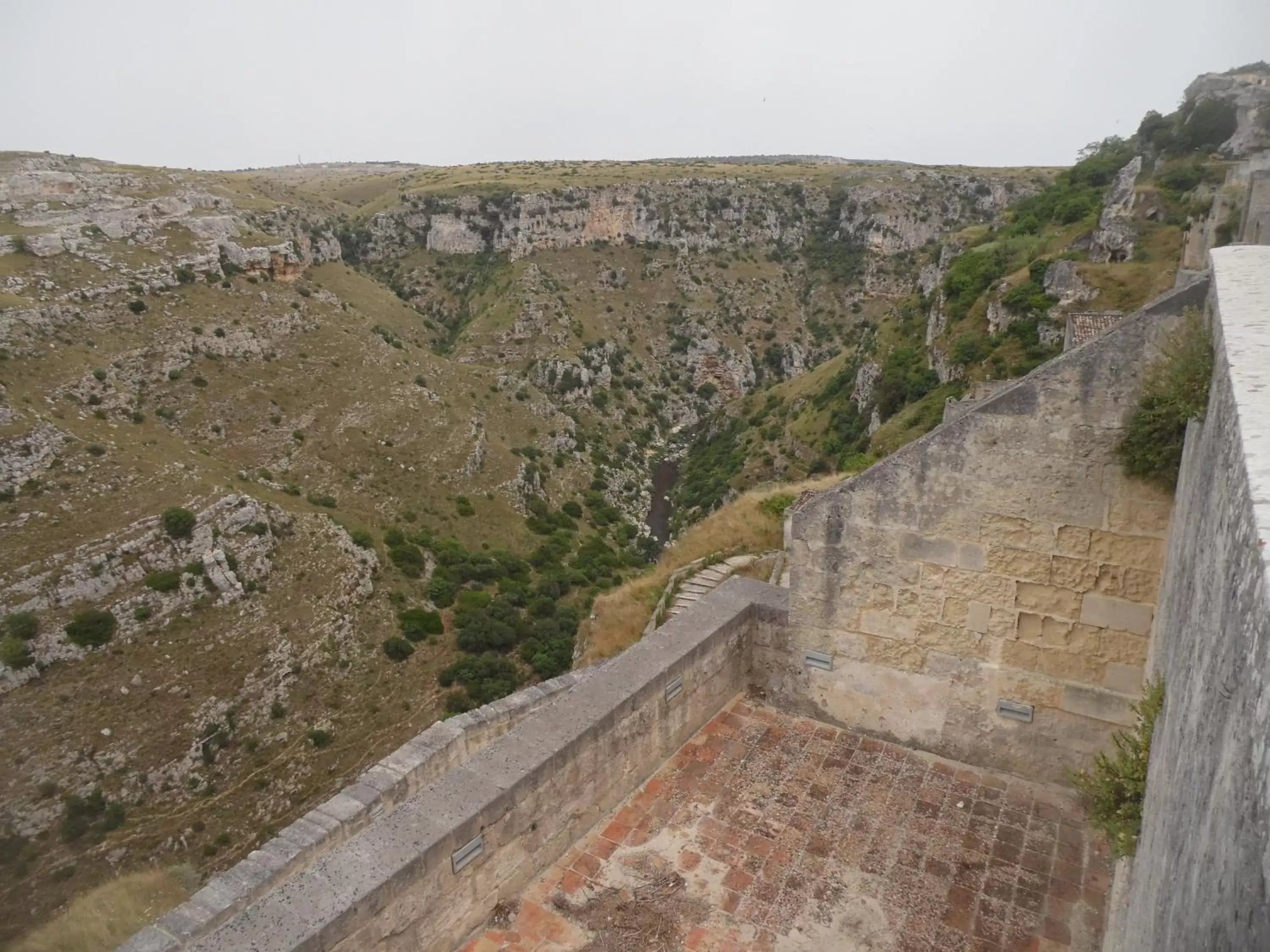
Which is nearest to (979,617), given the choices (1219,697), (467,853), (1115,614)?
(1115,614)

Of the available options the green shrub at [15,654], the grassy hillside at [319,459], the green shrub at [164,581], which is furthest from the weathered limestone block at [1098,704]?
the green shrub at [164,581]

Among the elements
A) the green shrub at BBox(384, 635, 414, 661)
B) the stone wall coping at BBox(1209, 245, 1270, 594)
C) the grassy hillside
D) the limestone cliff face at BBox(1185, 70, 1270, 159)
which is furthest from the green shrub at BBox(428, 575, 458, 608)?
the limestone cliff face at BBox(1185, 70, 1270, 159)

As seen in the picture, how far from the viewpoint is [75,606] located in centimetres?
2573

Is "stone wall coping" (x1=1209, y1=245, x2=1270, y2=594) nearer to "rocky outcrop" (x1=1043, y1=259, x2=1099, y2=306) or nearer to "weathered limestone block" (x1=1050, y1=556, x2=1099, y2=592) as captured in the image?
"weathered limestone block" (x1=1050, y1=556, x2=1099, y2=592)

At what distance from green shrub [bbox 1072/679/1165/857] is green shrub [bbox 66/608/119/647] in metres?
30.4

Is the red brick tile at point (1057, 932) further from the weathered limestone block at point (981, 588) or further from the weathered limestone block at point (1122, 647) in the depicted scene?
the weathered limestone block at point (981, 588)

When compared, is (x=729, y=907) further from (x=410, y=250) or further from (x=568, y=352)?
(x=410, y=250)

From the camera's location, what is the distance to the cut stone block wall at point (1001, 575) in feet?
15.9

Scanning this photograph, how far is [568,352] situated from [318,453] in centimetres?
3156

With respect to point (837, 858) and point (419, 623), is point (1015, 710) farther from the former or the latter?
point (419, 623)

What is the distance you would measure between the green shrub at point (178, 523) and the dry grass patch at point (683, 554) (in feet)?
61.2

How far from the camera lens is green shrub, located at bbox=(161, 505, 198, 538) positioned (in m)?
28.8

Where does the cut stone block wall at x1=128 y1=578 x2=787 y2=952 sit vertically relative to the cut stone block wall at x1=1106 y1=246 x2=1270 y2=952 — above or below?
below

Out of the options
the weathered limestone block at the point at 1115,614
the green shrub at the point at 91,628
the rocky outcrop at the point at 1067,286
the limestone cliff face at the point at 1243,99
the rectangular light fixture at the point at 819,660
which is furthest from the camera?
the limestone cliff face at the point at 1243,99
